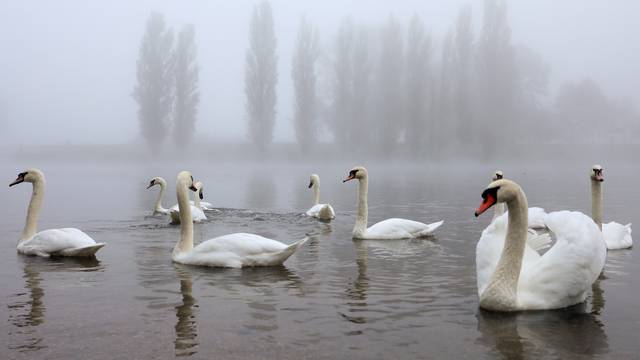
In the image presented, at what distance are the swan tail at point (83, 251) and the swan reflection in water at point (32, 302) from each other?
3.2 inches

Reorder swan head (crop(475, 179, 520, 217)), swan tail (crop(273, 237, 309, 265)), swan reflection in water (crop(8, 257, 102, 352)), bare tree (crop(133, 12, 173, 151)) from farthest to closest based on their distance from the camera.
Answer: bare tree (crop(133, 12, 173, 151)) → swan tail (crop(273, 237, 309, 265)) → swan head (crop(475, 179, 520, 217)) → swan reflection in water (crop(8, 257, 102, 352))

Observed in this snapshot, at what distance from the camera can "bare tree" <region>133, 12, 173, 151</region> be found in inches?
2594

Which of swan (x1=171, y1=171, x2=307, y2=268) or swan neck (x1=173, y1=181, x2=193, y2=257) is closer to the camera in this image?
swan (x1=171, y1=171, x2=307, y2=268)

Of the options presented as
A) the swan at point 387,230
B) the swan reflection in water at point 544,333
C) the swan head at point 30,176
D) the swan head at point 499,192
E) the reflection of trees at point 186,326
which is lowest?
the swan reflection in water at point 544,333

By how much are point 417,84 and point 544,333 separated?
212ft

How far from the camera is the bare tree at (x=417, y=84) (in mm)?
67812

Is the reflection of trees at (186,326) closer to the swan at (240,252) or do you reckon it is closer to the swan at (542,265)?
the swan at (240,252)

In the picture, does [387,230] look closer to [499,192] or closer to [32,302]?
[499,192]

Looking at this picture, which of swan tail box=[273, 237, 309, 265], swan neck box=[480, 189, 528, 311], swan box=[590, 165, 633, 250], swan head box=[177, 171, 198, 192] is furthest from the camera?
swan box=[590, 165, 633, 250]

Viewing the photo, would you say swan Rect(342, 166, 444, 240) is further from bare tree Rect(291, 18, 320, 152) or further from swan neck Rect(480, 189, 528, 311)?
bare tree Rect(291, 18, 320, 152)

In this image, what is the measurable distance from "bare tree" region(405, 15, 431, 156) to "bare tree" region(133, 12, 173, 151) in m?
23.7

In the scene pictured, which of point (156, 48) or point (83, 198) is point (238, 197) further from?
point (156, 48)

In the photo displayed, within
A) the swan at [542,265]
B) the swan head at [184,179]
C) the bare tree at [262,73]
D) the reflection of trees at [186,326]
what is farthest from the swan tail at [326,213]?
the bare tree at [262,73]

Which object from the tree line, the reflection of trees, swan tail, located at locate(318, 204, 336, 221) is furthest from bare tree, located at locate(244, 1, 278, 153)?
the reflection of trees
